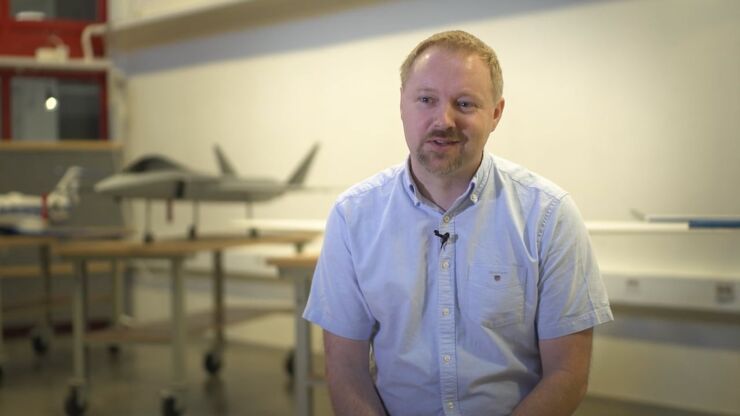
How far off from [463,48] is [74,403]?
265 cm

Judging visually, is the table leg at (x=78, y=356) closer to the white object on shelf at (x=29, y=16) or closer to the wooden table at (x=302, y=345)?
the wooden table at (x=302, y=345)

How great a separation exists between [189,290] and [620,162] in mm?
3427

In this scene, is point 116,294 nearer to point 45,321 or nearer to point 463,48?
point 45,321

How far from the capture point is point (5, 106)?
4.64 meters

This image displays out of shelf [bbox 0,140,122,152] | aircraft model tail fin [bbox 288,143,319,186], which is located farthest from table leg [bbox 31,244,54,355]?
aircraft model tail fin [bbox 288,143,319,186]

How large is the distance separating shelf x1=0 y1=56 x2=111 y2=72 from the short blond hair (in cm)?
410

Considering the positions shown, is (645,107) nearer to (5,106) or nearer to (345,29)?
(345,29)

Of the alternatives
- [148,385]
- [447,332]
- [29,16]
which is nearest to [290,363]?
[148,385]

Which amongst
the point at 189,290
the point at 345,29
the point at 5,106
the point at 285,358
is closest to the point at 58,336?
Result: the point at 189,290

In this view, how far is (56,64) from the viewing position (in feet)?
15.6

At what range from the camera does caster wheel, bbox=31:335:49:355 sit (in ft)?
14.5

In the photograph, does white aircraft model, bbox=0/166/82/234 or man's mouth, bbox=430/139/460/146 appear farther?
white aircraft model, bbox=0/166/82/234

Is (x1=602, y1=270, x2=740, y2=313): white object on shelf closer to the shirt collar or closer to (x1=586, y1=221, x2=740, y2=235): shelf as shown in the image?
(x1=586, y1=221, x2=740, y2=235): shelf

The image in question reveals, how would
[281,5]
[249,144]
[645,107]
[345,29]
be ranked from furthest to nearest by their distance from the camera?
[249,144]
[281,5]
[345,29]
[645,107]
